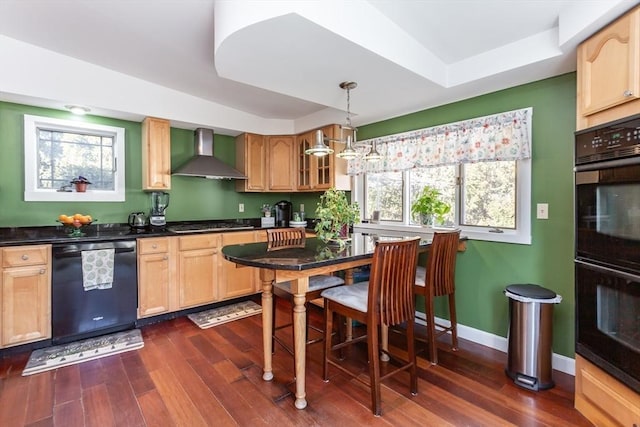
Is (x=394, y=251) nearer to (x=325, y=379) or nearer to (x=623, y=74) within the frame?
(x=325, y=379)

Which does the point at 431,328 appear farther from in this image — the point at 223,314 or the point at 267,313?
the point at 223,314

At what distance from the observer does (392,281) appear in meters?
1.84

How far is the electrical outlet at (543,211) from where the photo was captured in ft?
7.73

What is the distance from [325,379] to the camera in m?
2.14

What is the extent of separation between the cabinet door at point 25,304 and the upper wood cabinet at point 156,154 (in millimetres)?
1246

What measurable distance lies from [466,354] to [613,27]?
2339 millimetres

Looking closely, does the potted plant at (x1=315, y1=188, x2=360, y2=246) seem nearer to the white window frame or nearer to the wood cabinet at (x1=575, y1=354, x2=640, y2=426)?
the white window frame

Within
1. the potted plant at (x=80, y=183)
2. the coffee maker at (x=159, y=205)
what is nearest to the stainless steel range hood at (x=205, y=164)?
the coffee maker at (x=159, y=205)

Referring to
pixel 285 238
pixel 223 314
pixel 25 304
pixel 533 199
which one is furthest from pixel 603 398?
pixel 25 304

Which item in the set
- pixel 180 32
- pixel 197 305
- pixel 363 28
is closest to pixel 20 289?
pixel 197 305

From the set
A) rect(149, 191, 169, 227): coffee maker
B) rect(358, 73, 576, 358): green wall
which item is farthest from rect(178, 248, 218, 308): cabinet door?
rect(358, 73, 576, 358): green wall

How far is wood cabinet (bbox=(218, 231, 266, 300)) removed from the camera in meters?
3.62

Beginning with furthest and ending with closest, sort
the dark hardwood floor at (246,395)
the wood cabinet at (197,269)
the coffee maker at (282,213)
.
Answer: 1. the coffee maker at (282,213)
2. the wood cabinet at (197,269)
3. the dark hardwood floor at (246,395)

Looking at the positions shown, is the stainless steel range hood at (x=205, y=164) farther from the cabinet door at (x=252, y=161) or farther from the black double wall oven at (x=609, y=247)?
the black double wall oven at (x=609, y=247)
